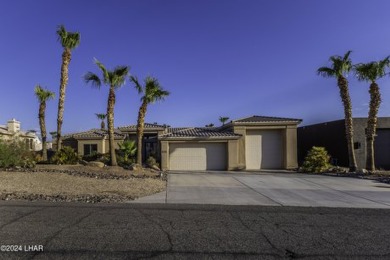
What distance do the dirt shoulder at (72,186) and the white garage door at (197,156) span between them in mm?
8904

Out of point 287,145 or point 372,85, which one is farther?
point 287,145

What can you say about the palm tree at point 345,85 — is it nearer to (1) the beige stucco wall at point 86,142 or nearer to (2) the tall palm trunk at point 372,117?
(2) the tall palm trunk at point 372,117

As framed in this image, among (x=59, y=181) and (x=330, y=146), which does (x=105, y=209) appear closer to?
(x=59, y=181)

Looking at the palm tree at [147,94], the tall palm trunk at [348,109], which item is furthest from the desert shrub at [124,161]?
the tall palm trunk at [348,109]

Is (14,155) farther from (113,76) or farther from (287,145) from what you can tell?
(287,145)

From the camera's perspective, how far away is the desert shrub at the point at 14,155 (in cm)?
1675

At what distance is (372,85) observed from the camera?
21.9m

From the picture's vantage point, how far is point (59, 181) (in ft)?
45.6

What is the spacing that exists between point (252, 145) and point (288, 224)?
766 inches

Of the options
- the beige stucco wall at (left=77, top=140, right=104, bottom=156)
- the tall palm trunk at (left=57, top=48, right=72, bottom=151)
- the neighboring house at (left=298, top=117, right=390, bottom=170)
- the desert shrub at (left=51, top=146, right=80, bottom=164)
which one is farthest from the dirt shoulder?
the neighboring house at (left=298, top=117, right=390, bottom=170)

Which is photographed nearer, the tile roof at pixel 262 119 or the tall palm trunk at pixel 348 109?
the tall palm trunk at pixel 348 109

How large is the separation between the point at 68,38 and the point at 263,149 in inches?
652

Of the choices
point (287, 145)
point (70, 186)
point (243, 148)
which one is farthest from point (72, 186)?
point (287, 145)

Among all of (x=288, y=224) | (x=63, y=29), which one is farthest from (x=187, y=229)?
(x=63, y=29)
